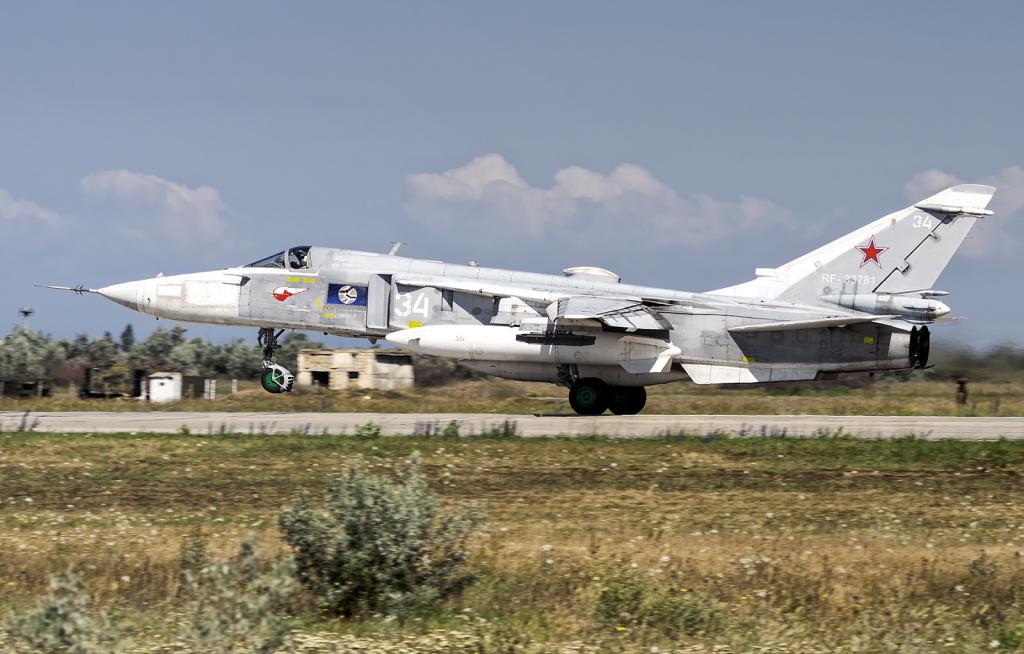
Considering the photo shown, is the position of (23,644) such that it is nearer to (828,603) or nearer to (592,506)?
(828,603)

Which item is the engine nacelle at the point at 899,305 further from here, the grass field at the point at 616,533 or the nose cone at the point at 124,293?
the nose cone at the point at 124,293

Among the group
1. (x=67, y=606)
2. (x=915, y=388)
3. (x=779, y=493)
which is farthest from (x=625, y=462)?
(x=915, y=388)

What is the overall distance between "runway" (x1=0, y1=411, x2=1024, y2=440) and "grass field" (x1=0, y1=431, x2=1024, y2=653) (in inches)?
67.4

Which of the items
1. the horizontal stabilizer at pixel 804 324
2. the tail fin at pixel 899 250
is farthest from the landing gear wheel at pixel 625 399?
the tail fin at pixel 899 250

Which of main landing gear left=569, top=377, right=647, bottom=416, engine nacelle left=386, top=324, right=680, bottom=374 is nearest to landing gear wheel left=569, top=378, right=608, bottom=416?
main landing gear left=569, top=377, right=647, bottom=416

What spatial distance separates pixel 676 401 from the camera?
1198 inches

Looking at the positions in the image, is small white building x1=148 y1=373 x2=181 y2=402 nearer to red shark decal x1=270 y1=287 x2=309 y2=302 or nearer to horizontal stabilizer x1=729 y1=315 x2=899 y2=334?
red shark decal x1=270 y1=287 x2=309 y2=302

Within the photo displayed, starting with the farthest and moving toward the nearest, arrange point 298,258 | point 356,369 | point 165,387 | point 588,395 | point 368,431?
1. point 356,369
2. point 165,387
3. point 298,258
4. point 588,395
5. point 368,431

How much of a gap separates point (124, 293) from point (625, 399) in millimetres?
11439

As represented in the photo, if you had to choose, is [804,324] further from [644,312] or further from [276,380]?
[276,380]

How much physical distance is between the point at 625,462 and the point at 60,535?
8.02 metres

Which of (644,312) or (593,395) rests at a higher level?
(644,312)

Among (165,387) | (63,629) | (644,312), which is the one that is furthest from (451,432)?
(165,387)

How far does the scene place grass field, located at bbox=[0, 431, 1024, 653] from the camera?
7.81m
